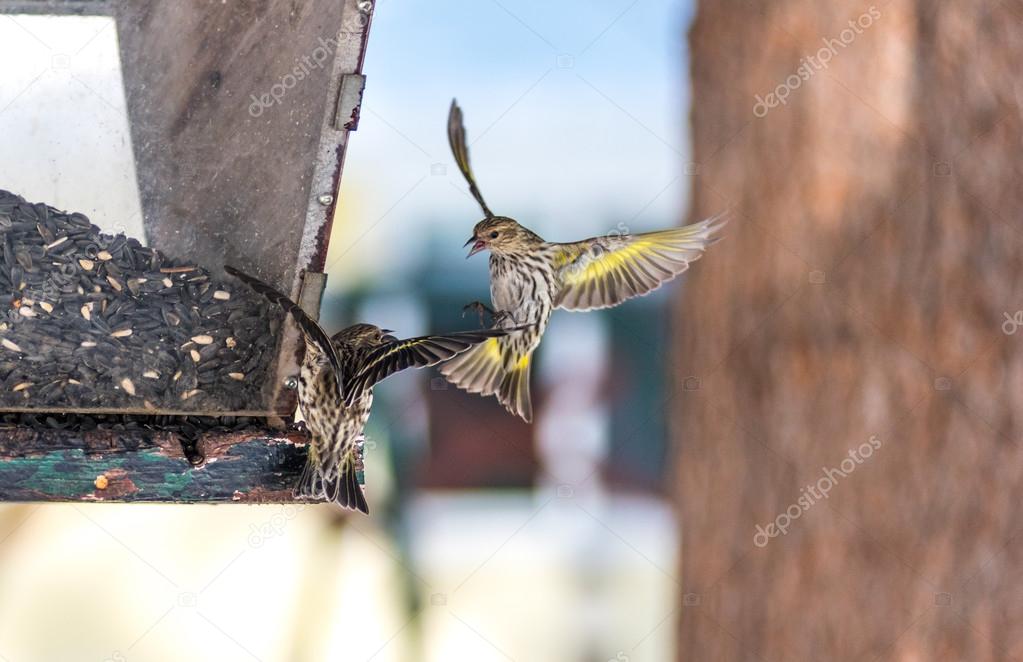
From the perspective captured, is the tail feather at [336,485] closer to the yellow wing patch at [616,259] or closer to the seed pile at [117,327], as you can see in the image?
the seed pile at [117,327]

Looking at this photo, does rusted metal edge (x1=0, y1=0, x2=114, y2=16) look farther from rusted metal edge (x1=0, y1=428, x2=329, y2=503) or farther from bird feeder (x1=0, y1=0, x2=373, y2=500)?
rusted metal edge (x1=0, y1=428, x2=329, y2=503)

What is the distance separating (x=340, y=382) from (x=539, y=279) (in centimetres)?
103

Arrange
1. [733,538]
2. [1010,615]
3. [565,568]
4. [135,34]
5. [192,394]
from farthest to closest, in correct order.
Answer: [565,568], [733,538], [1010,615], [192,394], [135,34]

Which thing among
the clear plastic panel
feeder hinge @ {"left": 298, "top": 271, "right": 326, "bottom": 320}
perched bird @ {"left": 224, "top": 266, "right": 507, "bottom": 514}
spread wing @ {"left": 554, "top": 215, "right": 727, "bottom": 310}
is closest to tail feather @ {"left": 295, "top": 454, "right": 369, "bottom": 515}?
perched bird @ {"left": 224, "top": 266, "right": 507, "bottom": 514}

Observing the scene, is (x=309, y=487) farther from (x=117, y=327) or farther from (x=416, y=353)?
(x=117, y=327)

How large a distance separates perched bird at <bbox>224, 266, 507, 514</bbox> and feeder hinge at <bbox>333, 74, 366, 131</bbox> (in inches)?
17.0

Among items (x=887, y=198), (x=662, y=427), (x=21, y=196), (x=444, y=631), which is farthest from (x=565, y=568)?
(x=21, y=196)

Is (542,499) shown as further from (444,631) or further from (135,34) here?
(135,34)

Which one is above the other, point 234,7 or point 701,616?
point 234,7

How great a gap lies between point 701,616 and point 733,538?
1.13 ft

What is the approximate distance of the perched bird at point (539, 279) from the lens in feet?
11.2

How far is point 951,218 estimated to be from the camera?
3.86 metres

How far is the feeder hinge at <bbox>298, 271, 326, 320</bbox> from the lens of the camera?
8.89 feet

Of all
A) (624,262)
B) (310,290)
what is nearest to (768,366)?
(624,262)
